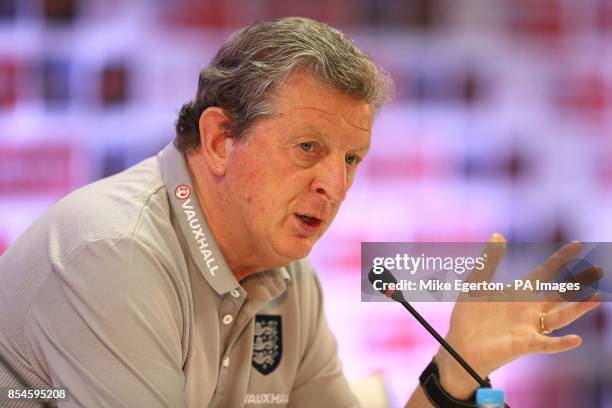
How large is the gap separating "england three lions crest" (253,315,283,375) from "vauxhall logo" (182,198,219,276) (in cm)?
26

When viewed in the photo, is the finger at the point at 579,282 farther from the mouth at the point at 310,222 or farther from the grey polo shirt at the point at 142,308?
the grey polo shirt at the point at 142,308

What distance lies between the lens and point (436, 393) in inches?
77.9

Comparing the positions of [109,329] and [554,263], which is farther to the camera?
[554,263]

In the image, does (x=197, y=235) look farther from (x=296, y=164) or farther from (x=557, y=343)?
(x=557, y=343)

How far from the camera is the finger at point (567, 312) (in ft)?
5.94

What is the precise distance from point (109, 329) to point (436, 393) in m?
0.84

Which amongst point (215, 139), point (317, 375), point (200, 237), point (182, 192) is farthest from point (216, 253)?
point (317, 375)

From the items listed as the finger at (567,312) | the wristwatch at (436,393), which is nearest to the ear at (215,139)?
the wristwatch at (436,393)

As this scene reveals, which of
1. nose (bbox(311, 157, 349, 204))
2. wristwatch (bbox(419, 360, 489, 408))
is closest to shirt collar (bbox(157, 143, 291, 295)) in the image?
nose (bbox(311, 157, 349, 204))

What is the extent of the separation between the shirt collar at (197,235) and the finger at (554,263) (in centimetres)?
67

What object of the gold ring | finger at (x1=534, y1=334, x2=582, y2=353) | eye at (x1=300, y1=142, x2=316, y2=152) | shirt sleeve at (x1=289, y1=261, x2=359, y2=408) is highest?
eye at (x1=300, y1=142, x2=316, y2=152)

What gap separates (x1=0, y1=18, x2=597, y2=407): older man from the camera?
1.58 m

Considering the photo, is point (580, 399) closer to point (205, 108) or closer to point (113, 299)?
point (205, 108)

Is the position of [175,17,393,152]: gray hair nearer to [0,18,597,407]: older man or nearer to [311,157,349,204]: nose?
[0,18,597,407]: older man
